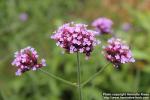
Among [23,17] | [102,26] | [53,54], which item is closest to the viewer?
[102,26]

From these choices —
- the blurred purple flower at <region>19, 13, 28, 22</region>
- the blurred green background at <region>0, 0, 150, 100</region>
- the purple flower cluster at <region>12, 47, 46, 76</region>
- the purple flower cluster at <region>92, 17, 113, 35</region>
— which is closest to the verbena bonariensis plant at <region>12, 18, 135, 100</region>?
the purple flower cluster at <region>12, 47, 46, 76</region>

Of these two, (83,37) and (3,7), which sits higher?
(3,7)

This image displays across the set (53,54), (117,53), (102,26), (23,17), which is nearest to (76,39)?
(117,53)

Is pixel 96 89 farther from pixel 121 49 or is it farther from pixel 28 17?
pixel 121 49

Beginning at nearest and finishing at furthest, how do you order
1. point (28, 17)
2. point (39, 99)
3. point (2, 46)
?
point (39, 99) → point (2, 46) → point (28, 17)

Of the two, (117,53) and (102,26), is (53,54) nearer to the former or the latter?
(102,26)

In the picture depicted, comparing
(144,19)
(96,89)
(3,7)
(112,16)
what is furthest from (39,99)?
(112,16)
